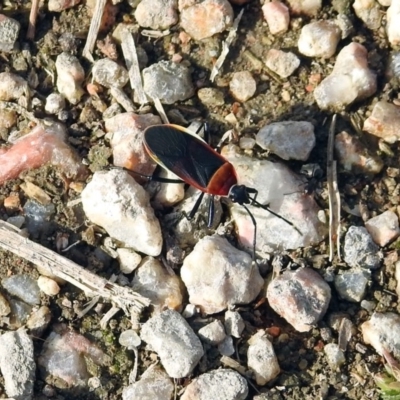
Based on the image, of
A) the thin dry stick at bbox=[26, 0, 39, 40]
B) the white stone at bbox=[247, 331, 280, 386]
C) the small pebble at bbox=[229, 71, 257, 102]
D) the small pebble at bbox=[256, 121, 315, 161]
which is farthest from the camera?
the thin dry stick at bbox=[26, 0, 39, 40]

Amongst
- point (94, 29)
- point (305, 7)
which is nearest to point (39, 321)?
point (94, 29)

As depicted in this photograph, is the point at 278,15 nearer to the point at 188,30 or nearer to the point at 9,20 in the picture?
the point at 188,30

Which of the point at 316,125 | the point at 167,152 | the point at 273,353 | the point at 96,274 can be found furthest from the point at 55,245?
the point at 316,125

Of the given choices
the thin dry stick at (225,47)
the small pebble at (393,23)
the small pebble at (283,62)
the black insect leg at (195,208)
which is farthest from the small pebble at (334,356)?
the small pebble at (393,23)

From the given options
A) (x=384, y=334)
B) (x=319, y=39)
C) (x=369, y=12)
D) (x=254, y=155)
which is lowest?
(x=384, y=334)

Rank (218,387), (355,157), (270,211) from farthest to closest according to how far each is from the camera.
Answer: (355,157) → (270,211) → (218,387)

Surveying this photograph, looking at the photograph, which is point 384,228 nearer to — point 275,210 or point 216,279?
point 275,210

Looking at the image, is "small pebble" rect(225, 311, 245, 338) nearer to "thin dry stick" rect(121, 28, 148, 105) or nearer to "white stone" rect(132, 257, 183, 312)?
"white stone" rect(132, 257, 183, 312)

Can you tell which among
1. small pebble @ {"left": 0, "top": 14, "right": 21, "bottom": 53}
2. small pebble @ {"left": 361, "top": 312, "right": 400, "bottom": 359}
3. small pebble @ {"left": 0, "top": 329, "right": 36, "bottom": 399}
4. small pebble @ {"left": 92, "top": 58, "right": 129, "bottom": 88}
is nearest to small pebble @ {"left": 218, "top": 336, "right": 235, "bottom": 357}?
small pebble @ {"left": 361, "top": 312, "right": 400, "bottom": 359}
